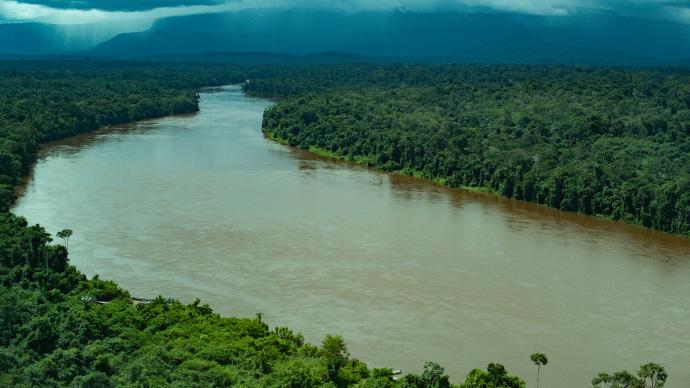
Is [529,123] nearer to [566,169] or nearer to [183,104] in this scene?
[566,169]

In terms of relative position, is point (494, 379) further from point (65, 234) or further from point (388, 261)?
point (65, 234)

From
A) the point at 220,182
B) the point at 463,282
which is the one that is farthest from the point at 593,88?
the point at 463,282

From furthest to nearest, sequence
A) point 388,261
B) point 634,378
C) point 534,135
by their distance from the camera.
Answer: point 534,135 → point 388,261 → point 634,378

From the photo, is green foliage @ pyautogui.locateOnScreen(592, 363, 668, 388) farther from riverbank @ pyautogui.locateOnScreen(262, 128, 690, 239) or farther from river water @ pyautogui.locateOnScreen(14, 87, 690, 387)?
riverbank @ pyautogui.locateOnScreen(262, 128, 690, 239)

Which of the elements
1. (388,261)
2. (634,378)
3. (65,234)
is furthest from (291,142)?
(634,378)

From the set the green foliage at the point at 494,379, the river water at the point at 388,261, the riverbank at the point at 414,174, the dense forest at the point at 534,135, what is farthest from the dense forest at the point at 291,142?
the river water at the point at 388,261

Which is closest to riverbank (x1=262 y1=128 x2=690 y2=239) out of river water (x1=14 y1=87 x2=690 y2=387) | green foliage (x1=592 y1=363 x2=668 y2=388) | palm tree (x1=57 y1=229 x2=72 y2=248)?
river water (x1=14 y1=87 x2=690 y2=387)

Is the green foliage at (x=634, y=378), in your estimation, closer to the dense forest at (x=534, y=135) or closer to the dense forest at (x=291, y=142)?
the dense forest at (x=291, y=142)
